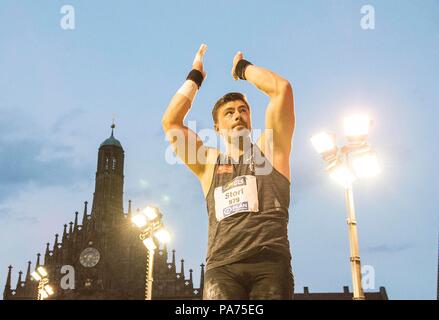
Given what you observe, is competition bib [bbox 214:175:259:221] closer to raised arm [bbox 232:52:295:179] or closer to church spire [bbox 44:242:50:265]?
raised arm [bbox 232:52:295:179]

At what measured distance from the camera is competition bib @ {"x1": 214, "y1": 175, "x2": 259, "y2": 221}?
2730 millimetres

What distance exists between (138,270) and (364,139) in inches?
1514

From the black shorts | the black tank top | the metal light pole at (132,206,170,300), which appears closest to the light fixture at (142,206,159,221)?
the metal light pole at (132,206,170,300)

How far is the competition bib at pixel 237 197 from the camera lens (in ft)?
8.96

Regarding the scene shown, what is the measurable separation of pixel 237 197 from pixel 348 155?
16.9ft

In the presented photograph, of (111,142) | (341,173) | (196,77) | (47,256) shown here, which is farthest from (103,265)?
(196,77)

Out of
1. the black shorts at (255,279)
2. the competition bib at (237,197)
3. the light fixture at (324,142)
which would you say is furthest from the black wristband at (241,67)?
the light fixture at (324,142)

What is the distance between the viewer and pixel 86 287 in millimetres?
41500

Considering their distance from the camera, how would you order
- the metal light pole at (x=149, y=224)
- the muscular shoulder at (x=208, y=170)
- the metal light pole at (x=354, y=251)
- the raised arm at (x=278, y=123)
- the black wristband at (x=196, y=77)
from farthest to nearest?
1. the metal light pole at (x=149, y=224)
2. the metal light pole at (x=354, y=251)
3. the black wristband at (x=196, y=77)
4. the muscular shoulder at (x=208, y=170)
5. the raised arm at (x=278, y=123)

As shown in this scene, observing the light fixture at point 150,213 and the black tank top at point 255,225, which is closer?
the black tank top at point 255,225

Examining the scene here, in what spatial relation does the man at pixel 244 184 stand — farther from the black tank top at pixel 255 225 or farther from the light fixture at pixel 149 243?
the light fixture at pixel 149 243

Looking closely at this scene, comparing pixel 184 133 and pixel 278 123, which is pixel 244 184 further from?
pixel 184 133
